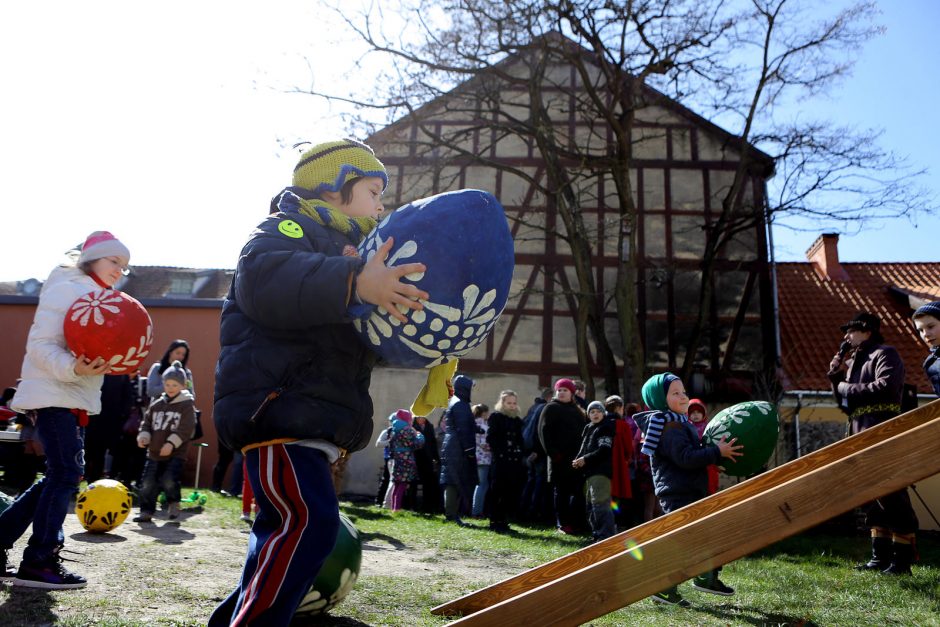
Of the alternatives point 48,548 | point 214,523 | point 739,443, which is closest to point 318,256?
point 48,548

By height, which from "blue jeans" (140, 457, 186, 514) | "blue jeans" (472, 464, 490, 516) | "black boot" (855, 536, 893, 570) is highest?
"blue jeans" (140, 457, 186, 514)

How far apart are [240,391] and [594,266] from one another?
51.5 ft

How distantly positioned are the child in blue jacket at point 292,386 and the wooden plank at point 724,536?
0.55 meters

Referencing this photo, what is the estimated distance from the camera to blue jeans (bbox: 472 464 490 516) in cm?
1103

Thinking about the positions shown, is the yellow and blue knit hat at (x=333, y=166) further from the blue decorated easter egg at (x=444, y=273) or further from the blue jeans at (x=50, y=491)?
the blue jeans at (x=50, y=491)

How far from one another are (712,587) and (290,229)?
3896mm

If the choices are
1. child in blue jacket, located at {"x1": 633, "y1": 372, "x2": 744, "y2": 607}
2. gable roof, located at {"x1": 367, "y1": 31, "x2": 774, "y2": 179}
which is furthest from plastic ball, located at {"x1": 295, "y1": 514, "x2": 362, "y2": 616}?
gable roof, located at {"x1": 367, "y1": 31, "x2": 774, "y2": 179}

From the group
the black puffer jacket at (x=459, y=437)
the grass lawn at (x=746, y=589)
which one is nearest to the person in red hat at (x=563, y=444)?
the black puffer jacket at (x=459, y=437)

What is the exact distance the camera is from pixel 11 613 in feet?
10.4

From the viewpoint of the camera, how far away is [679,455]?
4.90 m

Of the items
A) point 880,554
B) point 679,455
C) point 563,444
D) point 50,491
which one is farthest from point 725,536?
point 563,444

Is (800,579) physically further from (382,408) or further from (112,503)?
(382,408)

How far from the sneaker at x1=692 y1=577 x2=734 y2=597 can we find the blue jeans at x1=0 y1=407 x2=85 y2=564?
3.83 metres

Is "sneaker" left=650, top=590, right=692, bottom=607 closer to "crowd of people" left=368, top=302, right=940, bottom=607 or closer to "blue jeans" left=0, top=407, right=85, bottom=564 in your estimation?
"crowd of people" left=368, top=302, right=940, bottom=607
